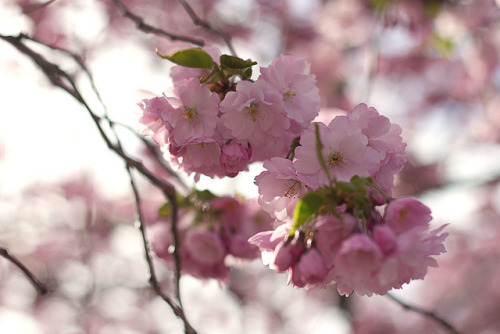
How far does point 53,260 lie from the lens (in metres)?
6.72

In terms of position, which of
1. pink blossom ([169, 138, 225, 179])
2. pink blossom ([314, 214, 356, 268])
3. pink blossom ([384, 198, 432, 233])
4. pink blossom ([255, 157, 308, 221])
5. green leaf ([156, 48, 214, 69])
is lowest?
pink blossom ([314, 214, 356, 268])

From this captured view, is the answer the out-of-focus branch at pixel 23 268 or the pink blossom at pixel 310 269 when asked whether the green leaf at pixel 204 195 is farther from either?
the pink blossom at pixel 310 269

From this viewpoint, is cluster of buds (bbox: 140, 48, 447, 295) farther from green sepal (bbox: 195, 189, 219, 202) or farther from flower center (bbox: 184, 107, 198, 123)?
green sepal (bbox: 195, 189, 219, 202)

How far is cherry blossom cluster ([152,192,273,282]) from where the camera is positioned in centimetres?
166

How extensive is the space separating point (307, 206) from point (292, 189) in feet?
0.61

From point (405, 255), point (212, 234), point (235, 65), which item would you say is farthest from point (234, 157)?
point (212, 234)

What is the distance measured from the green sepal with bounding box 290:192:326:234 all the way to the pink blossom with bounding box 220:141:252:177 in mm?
254

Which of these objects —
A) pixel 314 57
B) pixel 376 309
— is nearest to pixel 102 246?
pixel 314 57

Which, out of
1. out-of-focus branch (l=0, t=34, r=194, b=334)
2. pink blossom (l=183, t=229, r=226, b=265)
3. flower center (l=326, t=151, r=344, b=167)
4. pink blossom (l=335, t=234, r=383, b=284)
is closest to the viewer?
pink blossom (l=335, t=234, r=383, b=284)

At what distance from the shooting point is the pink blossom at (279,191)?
1.06 meters

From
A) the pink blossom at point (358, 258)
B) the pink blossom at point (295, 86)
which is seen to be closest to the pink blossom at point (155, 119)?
the pink blossom at point (295, 86)

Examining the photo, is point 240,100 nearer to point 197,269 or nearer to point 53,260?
point 197,269

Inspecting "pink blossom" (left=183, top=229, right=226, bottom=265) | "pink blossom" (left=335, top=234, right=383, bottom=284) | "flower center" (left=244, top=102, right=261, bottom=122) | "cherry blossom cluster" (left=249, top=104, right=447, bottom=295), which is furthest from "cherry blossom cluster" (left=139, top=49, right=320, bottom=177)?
"pink blossom" (left=183, top=229, right=226, bottom=265)

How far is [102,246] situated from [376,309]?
495 centimetres
